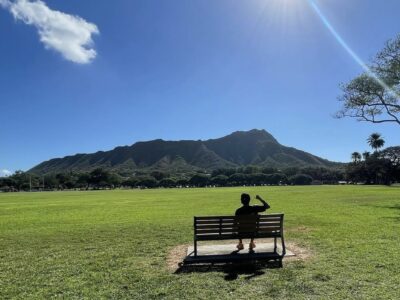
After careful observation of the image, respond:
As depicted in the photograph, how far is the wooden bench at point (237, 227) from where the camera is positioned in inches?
408

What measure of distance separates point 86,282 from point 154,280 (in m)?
1.45

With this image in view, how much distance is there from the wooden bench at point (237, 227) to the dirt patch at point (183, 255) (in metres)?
0.50

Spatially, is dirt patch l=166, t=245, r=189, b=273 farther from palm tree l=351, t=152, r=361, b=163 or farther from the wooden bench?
palm tree l=351, t=152, r=361, b=163

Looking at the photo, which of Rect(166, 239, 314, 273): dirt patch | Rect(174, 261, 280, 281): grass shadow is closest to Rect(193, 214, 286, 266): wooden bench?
Rect(174, 261, 280, 281): grass shadow

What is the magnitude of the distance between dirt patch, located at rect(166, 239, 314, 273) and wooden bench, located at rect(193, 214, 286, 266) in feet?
1.63

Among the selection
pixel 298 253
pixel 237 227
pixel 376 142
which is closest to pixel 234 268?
pixel 237 227

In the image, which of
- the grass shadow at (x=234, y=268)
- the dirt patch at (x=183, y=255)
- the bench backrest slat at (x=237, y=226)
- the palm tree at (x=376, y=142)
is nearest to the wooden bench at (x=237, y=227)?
the bench backrest slat at (x=237, y=226)

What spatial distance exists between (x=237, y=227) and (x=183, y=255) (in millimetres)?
2104

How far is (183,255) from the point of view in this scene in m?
11.7

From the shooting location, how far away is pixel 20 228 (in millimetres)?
20078

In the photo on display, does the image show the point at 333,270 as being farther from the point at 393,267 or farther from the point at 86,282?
the point at 86,282

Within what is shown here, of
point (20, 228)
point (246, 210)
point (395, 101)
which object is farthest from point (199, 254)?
point (395, 101)

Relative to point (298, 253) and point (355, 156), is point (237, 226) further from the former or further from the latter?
point (355, 156)

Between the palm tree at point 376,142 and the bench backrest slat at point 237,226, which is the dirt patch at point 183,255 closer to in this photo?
the bench backrest slat at point 237,226
